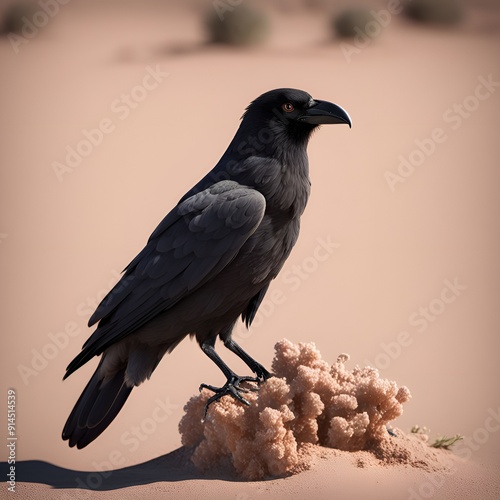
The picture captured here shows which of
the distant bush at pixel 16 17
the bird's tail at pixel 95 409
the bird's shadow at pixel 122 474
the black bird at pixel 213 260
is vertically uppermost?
the distant bush at pixel 16 17

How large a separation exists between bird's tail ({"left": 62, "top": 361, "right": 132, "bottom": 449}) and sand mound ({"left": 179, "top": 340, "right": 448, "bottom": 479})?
66cm

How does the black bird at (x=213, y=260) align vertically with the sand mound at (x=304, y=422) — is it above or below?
above

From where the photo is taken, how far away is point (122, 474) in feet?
17.5

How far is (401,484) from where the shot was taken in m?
4.76

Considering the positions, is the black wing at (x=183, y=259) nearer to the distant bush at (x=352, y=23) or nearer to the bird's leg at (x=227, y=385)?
the bird's leg at (x=227, y=385)

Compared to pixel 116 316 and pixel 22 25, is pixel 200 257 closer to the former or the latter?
pixel 116 316

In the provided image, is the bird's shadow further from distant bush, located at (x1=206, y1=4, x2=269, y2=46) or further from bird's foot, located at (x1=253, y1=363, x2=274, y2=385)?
distant bush, located at (x1=206, y1=4, x2=269, y2=46)

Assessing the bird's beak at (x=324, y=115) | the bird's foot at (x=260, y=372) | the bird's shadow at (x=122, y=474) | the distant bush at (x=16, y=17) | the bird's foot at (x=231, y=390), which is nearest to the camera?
the bird's shadow at (x=122, y=474)

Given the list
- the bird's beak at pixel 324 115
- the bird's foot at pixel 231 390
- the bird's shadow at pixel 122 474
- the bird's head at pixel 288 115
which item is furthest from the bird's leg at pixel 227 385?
the bird's beak at pixel 324 115

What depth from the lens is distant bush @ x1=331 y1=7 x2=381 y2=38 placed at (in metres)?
21.6

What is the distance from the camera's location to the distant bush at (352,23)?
851 inches

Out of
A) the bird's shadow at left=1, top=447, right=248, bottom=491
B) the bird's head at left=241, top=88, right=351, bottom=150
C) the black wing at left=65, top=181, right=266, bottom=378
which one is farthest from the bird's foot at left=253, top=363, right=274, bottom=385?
the bird's head at left=241, top=88, right=351, bottom=150

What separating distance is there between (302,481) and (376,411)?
2.50 ft

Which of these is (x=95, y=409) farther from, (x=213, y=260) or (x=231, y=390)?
(x=213, y=260)
